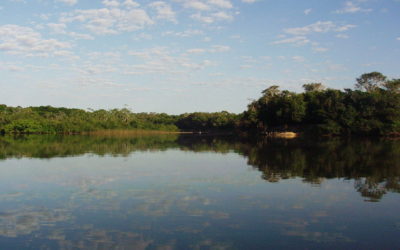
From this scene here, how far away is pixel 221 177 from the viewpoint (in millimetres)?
17234

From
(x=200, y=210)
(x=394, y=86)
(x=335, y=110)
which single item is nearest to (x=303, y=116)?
(x=335, y=110)

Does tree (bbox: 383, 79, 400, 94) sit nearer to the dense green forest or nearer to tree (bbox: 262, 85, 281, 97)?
the dense green forest

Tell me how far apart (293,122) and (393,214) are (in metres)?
72.3

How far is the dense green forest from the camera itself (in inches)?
2714

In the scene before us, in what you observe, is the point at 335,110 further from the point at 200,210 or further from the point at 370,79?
the point at 200,210

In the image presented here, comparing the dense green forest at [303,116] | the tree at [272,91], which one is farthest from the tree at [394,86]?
the tree at [272,91]

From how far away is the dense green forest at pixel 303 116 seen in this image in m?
68.9

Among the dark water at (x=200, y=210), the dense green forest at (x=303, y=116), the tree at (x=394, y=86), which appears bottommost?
the dark water at (x=200, y=210)

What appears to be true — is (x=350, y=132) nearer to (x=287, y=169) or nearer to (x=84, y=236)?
(x=287, y=169)

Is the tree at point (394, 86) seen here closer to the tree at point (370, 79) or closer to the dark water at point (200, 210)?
the tree at point (370, 79)

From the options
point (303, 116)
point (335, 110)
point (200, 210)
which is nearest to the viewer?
point (200, 210)

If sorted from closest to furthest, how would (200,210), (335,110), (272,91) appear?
(200,210), (335,110), (272,91)

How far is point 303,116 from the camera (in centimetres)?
7681

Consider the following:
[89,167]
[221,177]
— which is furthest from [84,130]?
[221,177]
